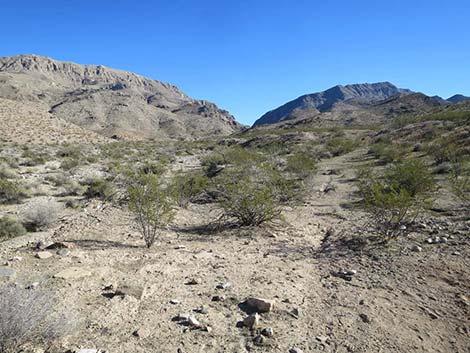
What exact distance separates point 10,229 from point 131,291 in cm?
528

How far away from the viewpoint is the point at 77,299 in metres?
5.11

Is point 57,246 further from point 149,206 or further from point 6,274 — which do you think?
point 149,206

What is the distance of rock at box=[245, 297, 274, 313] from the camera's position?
482cm

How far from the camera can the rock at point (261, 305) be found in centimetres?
482

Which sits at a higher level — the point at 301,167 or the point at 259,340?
the point at 301,167

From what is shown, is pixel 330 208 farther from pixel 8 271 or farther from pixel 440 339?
pixel 8 271

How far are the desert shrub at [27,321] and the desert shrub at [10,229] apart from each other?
488 cm

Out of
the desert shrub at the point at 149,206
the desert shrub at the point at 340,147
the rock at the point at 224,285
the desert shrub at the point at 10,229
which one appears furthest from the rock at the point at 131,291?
the desert shrub at the point at 340,147

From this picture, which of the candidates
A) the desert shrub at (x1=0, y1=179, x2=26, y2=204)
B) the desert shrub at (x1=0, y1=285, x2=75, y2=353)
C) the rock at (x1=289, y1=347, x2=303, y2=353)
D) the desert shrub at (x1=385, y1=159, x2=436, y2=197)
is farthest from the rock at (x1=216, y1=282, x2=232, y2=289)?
the desert shrub at (x1=0, y1=179, x2=26, y2=204)

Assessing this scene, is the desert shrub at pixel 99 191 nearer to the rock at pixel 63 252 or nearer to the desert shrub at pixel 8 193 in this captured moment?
the desert shrub at pixel 8 193

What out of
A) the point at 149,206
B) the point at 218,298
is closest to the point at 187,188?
the point at 149,206

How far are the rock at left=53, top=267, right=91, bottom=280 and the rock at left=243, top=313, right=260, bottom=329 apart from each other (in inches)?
121

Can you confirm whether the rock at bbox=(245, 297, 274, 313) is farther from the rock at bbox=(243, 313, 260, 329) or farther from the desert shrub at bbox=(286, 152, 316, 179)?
the desert shrub at bbox=(286, 152, 316, 179)

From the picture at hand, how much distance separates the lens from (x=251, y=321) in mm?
4488
